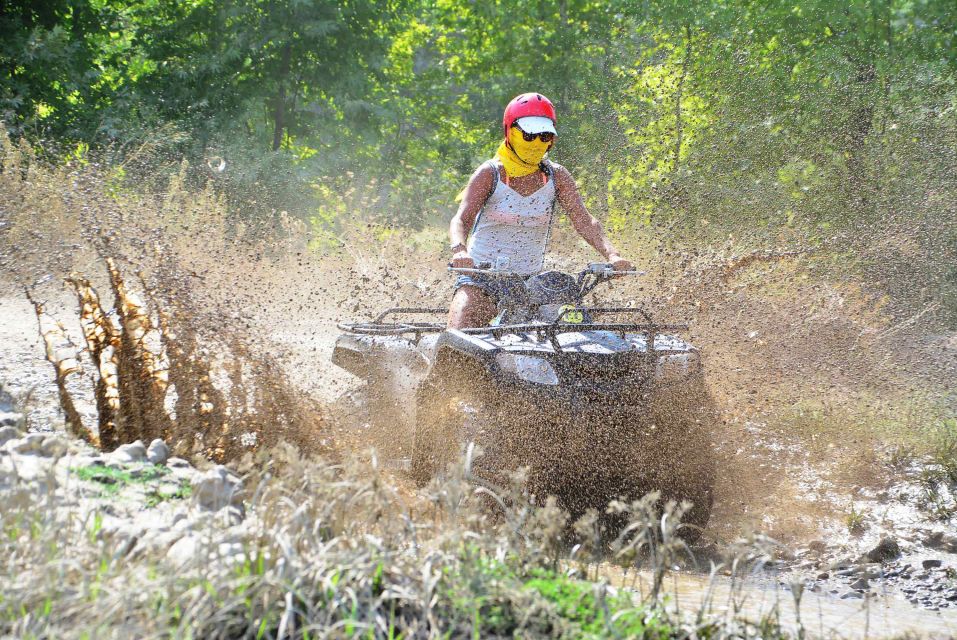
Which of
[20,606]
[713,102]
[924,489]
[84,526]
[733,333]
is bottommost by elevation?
[20,606]

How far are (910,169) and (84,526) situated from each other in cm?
1077

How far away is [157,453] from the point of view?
4.61 meters

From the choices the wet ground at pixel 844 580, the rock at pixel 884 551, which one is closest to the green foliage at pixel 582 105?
the wet ground at pixel 844 580

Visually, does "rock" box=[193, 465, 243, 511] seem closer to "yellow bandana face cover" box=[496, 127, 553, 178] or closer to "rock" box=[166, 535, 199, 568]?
"rock" box=[166, 535, 199, 568]

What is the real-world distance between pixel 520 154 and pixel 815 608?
3409 mm

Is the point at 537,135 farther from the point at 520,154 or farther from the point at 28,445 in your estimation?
the point at 28,445

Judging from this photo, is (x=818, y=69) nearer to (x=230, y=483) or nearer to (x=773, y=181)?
(x=773, y=181)

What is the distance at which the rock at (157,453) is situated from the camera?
4555 millimetres

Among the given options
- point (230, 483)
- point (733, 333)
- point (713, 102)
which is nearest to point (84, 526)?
point (230, 483)

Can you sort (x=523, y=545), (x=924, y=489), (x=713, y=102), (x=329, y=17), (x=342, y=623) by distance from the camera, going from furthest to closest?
(x=329, y=17) < (x=713, y=102) < (x=924, y=489) < (x=523, y=545) < (x=342, y=623)

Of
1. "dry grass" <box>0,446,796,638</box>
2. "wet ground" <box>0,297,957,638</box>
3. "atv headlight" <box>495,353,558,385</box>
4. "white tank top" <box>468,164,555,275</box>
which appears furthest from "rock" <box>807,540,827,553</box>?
"white tank top" <box>468,164,555,275</box>

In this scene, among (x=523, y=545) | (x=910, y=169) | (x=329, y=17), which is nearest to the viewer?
(x=523, y=545)

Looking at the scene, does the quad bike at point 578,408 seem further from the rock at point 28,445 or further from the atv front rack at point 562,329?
the rock at point 28,445

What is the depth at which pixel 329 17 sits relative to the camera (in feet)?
84.2
